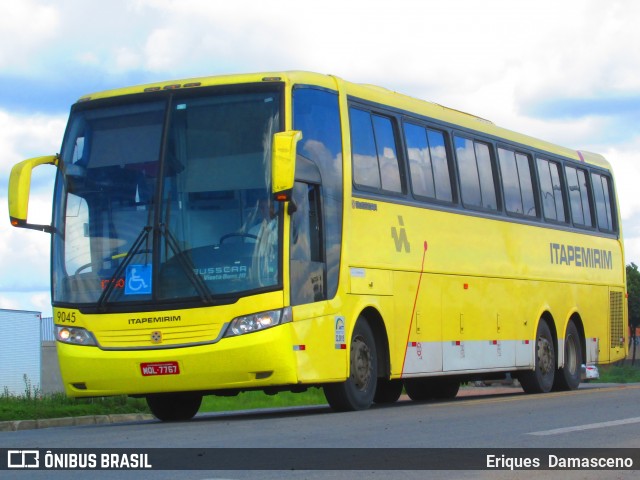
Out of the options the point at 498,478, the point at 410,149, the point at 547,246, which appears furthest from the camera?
the point at 547,246

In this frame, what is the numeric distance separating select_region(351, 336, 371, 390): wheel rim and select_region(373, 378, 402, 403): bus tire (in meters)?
3.99

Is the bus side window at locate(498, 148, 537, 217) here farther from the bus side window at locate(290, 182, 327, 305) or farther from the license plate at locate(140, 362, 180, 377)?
the license plate at locate(140, 362, 180, 377)

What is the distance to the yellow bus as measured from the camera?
555 inches

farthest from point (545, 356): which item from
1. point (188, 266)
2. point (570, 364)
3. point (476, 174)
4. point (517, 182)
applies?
point (188, 266)

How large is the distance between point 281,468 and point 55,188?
7100mm

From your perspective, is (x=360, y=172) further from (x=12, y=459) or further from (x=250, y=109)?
(x=12, y=459)

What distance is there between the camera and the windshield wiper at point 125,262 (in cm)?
1444

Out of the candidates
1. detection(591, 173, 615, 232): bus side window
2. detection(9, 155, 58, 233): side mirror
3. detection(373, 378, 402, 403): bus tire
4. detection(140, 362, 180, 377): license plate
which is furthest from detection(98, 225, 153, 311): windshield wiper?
detection(591, 173, 615, 232): bus side window

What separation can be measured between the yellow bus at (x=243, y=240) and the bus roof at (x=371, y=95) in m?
0.04

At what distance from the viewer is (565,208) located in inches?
919

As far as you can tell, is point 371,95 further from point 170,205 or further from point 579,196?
point 579,196

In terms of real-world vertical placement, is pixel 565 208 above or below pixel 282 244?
above

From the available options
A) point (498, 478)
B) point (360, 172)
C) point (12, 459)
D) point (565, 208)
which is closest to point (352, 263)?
point (360, 172)

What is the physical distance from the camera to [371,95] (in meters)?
16.9
